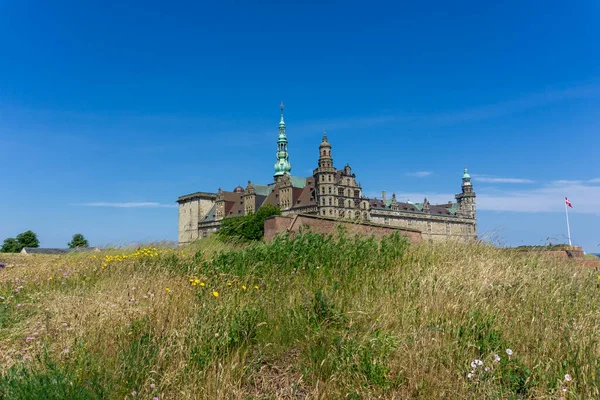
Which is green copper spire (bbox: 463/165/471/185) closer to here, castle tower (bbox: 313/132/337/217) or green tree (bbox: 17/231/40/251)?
castle tower (bbox: 313/132/337/217)

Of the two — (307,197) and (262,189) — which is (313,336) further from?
(262,189)

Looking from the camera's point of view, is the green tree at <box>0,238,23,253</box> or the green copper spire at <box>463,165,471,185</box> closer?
the green tree at <box>0,238,23,253</box>

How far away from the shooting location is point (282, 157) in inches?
4412

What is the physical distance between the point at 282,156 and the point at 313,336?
109364 millimetres

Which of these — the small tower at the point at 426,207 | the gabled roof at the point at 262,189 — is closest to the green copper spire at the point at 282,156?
the gabled roof at the point at 262,189

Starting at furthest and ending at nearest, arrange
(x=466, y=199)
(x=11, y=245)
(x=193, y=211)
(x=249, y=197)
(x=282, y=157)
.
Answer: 1. (x=466, y=199)
2. (x=282, y=157)
3. (x=193, y=211)
4. (x=249, y=197)
5. (x=11, y=245)

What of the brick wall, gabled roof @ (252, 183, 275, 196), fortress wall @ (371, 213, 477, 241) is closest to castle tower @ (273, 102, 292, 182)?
gabled roof @ (252, 183, 275, 196)

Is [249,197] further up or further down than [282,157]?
further down

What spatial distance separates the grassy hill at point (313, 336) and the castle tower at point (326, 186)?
70.1m

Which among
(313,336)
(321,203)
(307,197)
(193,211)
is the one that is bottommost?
(313,336)

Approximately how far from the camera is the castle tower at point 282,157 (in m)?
110

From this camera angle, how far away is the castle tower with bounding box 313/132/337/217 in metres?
76.3

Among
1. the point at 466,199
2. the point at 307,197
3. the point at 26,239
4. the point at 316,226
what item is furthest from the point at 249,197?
the point at 316,226

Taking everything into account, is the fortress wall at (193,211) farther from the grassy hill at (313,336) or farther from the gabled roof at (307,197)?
the grassy hill at (313,336)
